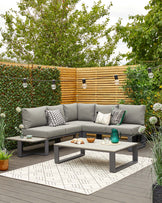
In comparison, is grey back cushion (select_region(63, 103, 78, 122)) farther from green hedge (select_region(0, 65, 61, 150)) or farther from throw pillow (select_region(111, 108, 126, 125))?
throw pillow (select_region(111, 108, 126, 125))

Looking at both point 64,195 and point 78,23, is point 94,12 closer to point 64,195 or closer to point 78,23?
point 78,23

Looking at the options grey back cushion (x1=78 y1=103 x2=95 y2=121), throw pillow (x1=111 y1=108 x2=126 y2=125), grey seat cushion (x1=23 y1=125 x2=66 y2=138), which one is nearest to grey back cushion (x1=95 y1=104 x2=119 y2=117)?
grey back cushion (x1=78 y1=103 x2=95 y2=121)

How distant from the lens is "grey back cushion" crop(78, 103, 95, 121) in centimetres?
838

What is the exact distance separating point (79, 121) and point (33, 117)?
177 cm

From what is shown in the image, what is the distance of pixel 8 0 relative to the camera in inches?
559

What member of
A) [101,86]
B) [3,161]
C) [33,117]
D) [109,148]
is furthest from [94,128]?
[3,161]

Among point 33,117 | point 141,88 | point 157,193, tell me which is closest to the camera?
point 157,193

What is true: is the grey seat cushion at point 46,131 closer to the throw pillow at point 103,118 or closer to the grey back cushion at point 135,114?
the throw pillow at point 103,118

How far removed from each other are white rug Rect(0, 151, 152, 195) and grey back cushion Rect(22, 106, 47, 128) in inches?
58.5

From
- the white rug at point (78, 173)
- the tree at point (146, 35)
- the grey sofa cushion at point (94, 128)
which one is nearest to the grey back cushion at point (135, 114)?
the grey sofa cushion at point (94, 128)

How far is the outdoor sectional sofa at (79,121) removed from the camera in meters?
6.79

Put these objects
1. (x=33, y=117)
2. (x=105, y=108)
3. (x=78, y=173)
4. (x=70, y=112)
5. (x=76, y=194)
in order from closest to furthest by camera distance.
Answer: (x=76, y=194) → (x=78, y=173) → (x=33, y=117) → (x=105, y=108) → (x=70, y=112)

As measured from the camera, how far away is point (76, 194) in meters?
3.90

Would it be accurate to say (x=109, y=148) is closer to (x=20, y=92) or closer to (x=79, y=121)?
(x=20, y=92)
